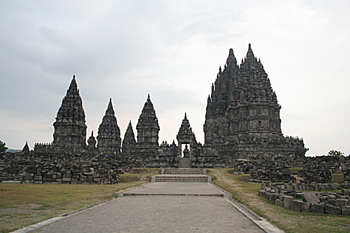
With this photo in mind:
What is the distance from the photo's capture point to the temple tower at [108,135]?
7869 centimetres

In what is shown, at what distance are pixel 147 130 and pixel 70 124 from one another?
2008cm

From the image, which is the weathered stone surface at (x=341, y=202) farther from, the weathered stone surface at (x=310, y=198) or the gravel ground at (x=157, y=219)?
the gravel ground at (x=157, y=219)

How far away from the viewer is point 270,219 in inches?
293

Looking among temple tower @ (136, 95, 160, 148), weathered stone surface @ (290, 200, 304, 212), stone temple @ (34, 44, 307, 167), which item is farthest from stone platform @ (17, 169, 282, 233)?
temple tower @ (136, 95, 160, 148)

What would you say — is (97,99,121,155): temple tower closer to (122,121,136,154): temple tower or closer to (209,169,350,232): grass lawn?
(122,121,136,154): temple tower

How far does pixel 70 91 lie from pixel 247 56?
4788 centimetres

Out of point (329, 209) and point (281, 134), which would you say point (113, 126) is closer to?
point (281, 134)

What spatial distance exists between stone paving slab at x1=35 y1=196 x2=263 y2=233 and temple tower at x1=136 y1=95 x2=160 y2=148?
6160cm

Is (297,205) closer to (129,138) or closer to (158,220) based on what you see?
(158,220)

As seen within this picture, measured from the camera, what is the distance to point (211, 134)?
66938mm

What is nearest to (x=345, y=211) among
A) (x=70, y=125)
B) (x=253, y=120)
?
(x=253, y=120)

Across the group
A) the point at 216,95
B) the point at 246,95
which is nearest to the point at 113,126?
the point at 216,95

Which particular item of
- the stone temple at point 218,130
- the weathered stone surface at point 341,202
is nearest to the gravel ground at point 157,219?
the weathered stone surface at point 341,202

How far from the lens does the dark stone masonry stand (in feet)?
112
